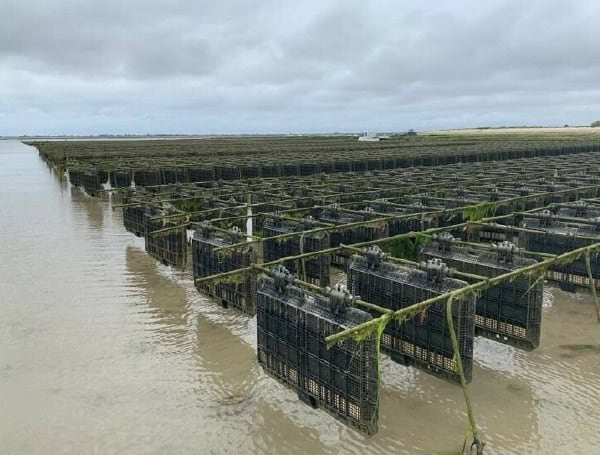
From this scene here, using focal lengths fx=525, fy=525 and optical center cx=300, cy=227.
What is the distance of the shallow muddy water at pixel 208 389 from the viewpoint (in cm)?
645

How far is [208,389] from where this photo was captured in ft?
25.3

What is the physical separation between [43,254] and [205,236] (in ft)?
24.9

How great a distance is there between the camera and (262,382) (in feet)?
25.8

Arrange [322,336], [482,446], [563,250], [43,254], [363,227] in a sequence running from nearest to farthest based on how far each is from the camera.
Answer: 1. [482,446]
2. [322,336]
3. [563,250]
4. [363,227]
5. [43,254]

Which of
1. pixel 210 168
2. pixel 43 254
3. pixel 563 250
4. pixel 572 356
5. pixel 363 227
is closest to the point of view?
pixel 572 356

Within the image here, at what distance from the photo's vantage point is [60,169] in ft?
150

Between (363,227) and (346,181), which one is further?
(346,181)

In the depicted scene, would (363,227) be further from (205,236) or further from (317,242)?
(205,236)

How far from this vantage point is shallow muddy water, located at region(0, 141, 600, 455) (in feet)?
21.2

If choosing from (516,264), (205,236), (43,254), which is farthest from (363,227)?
(43,254)

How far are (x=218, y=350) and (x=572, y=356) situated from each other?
5.96m

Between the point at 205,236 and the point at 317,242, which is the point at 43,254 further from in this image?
the point at 317,242

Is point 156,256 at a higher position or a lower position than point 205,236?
lower

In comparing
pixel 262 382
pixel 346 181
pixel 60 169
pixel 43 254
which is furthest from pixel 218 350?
pixel 60 169
